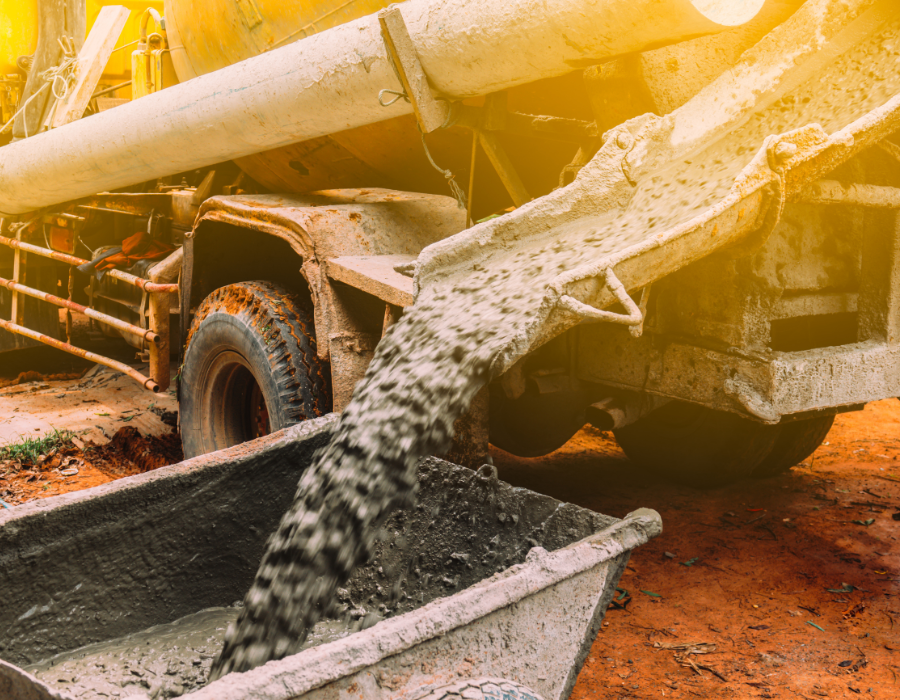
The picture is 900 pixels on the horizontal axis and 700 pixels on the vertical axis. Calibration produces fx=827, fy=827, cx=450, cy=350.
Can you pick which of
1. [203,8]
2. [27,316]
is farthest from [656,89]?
[27,316]

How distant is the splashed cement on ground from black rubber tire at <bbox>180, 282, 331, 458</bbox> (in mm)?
971

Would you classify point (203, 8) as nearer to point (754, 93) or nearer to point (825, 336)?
point (754, 93)

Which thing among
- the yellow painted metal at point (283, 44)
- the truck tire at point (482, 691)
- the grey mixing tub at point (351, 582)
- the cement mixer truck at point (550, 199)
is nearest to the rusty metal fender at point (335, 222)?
the cement mixer truck at point (550, 199)

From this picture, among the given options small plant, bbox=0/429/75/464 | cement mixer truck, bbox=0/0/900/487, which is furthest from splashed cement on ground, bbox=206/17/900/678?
small plant, bbox=0/429/75/464

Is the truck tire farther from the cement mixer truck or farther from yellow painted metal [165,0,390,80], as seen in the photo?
yellow painted metal [165,0,390,80]

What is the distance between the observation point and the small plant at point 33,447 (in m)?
4.64

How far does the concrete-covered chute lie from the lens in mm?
2145

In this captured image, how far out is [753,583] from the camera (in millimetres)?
3242

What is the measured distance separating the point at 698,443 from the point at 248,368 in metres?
2.11

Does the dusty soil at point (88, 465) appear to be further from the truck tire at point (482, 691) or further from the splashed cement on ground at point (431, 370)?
the truck tire at point (482, 691)

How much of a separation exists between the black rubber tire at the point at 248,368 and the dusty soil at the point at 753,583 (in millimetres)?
1417

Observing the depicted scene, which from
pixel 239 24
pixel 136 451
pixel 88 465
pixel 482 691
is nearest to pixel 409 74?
pixel 239 24

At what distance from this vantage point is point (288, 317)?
131 inches

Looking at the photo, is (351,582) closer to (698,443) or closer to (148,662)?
(148,662)
